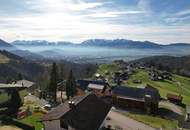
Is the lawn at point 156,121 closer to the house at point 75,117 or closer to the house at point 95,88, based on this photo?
the house at point 75,117

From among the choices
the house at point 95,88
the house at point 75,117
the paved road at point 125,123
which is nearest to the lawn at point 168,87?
the house at point 95,88

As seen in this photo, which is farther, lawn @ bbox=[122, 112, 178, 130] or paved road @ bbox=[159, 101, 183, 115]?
paved road @ bbox=[159, 101, 183, 115]

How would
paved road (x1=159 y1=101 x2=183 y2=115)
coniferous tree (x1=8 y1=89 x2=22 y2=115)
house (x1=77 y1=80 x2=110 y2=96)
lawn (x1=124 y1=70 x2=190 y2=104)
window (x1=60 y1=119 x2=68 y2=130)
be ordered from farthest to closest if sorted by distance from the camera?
1. lawn (x1=124 y1=70 x2=190 y2=104)
2. house (x1=77 y1=80 x2=110 y2=96)
3. paved road (x1=159 y1=101 x2=183 y2=115)
4. coniferous tree (x1=8 y1=89 x2=22 y2=115)
5. window (x1=60 y1=119 x2=68 y2=130)

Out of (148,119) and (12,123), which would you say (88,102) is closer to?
(12,123)

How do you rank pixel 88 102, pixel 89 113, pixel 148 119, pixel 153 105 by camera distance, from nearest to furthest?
1. pixel 89 113
2. pixel 88 102
3. pixel 148 119
4. pixel 153 105

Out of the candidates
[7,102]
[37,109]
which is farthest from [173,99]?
[7,102]

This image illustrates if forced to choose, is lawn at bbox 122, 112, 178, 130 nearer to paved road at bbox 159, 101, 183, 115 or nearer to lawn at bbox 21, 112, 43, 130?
paved road at bbox 159, 101, 183, 115

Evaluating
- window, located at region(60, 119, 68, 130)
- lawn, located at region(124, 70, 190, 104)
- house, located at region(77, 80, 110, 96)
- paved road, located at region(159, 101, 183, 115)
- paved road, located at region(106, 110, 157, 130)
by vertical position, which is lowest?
lawn, located at region(124, 70, 190, 104)

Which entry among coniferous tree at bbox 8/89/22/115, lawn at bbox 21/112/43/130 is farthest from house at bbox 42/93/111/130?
coniferous tree at bbox 8/89/22/115
